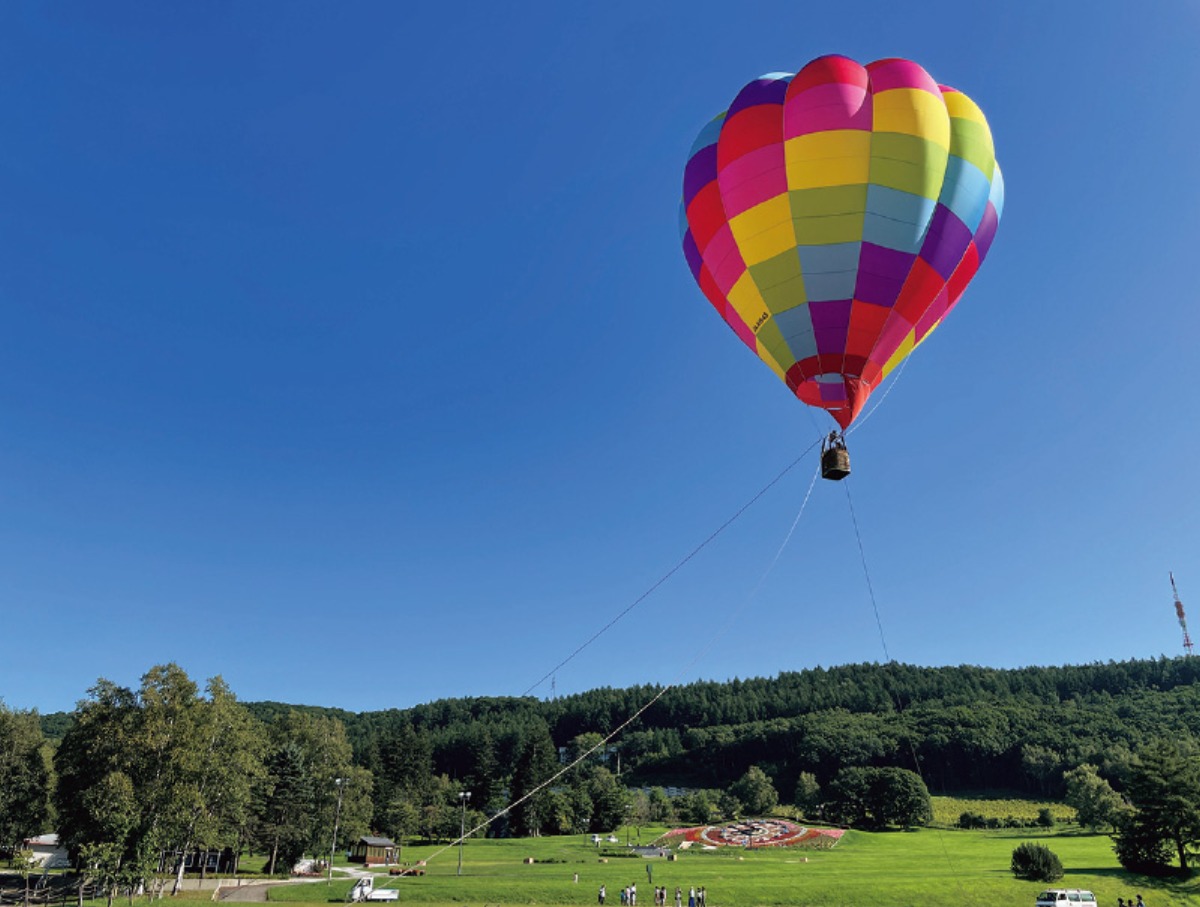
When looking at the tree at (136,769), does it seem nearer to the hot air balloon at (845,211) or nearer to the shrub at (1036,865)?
the hot air balloon at (845,211)

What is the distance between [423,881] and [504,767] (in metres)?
118

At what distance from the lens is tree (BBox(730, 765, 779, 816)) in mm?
104688

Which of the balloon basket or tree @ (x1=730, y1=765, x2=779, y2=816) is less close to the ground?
the balloon basket

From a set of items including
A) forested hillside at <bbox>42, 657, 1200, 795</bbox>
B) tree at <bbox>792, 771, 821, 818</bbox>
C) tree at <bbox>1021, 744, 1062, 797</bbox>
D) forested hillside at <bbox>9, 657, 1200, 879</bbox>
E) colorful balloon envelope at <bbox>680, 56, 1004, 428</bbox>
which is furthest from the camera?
forested hillside at <bbox>42, 657, 1200, 795</bbox>

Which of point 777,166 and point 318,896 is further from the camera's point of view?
point 318,896

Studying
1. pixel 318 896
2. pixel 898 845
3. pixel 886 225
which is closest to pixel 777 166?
pixel 886 225

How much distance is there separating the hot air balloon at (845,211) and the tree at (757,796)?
97.6 meters

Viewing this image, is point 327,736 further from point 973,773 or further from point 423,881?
point 973,773

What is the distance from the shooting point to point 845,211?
19.3 m

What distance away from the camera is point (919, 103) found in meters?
19.2

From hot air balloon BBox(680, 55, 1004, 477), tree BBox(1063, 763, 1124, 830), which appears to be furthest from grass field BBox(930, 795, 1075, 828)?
hot air balloon BBox(680, 55, 1004, 477)

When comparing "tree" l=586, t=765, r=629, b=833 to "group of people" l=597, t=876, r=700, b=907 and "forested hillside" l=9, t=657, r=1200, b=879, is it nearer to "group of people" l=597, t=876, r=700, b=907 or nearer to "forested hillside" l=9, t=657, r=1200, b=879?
"forested hillside" l=9, t=657, r=1200, b=879

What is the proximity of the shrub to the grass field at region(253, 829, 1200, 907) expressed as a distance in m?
0.75

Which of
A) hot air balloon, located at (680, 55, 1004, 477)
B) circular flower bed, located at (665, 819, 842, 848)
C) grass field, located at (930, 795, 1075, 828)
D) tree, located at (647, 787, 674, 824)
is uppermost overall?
hot air balloon, located at (680, 55, 1004, 477)
